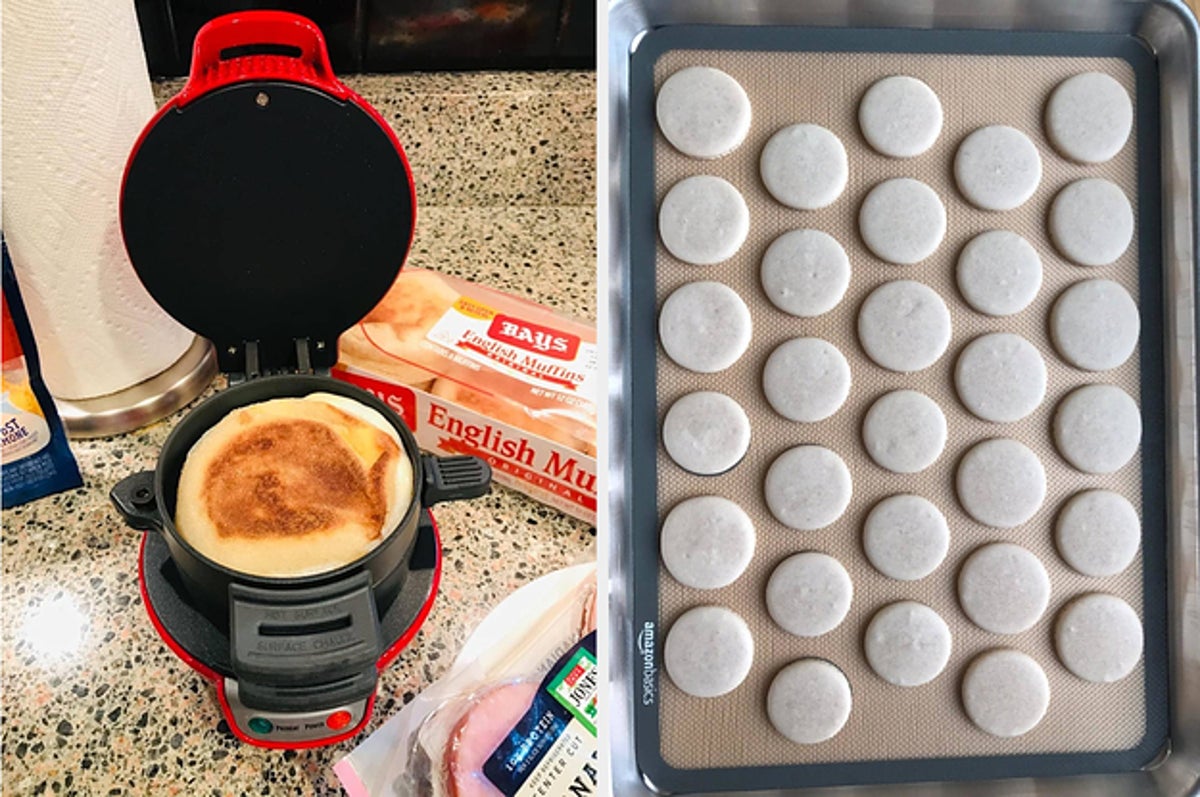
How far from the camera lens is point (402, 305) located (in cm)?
95

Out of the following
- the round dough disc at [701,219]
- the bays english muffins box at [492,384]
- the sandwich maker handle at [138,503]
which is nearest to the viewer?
the round dough disc at [701,219]

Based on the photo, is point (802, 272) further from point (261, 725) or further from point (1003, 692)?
point (261, 725)

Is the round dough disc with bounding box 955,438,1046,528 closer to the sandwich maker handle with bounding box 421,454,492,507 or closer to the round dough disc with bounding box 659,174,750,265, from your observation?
the round dough disc with bounding box 659,174,750,265

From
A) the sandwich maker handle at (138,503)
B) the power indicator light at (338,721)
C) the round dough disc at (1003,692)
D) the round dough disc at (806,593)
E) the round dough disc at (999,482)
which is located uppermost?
the round dough disc at (999,482)

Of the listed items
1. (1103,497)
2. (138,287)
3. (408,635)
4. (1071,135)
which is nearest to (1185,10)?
(1071,135)

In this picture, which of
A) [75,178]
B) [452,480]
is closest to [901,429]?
[452,480]

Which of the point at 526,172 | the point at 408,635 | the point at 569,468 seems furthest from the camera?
the point at 526,172

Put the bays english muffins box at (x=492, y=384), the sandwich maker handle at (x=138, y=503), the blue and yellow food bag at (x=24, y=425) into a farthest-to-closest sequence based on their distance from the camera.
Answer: the bays english muffins box at (x=492, y=384) → the blue and yellow food bag at (x=24, y=425) → the sandwich maker handle at (x=138, y=503)

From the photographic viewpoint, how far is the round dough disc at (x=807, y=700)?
566 mm

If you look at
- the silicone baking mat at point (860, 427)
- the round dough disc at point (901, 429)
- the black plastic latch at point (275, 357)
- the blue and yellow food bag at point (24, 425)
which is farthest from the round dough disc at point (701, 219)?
the blue and yellow food bag at point (24, 425)

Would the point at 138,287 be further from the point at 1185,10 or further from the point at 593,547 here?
the point at 1185,10

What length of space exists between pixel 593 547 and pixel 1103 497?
407mm

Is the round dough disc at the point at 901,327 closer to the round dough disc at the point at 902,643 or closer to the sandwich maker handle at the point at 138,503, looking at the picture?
the round dough disc at the point at 902,643

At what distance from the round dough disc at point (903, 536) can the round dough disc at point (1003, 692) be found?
0.19ft
